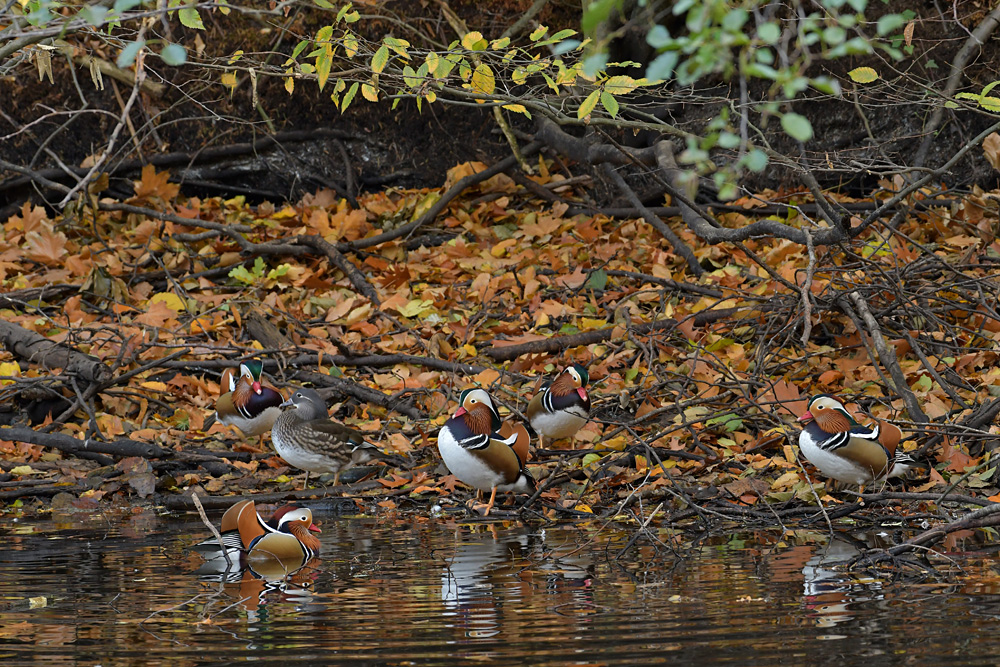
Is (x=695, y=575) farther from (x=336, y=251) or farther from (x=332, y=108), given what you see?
(x=332, y=108)

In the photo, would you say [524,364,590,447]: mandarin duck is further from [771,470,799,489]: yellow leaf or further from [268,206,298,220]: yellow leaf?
[268,206,298,220]: yellow leaf

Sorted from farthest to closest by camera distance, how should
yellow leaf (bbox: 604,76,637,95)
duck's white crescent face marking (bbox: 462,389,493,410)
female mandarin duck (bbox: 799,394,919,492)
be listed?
duck's white crescent face marking (bbox: 462,389,493,410), yellow leaf (bbox: 604,76,637,95), female mandarin duck (bbox: 799,394,919,492)

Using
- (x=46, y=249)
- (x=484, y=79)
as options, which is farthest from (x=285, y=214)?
(x=484, y=79)

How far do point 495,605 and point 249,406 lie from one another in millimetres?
3039

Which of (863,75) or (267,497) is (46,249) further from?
(863,75)

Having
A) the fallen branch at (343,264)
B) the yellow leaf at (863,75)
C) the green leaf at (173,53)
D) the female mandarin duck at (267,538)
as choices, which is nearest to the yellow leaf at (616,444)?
the female mandarin duck at (267,538)

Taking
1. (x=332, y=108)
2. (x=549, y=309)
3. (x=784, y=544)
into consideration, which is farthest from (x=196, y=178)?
(x=784, y=544)

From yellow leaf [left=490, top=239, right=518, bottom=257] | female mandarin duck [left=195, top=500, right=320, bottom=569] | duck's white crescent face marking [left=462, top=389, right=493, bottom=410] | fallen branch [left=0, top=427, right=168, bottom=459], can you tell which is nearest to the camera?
female mandarin duck [left=195, top=500, right=320, bottom=569]

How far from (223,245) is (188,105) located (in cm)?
217

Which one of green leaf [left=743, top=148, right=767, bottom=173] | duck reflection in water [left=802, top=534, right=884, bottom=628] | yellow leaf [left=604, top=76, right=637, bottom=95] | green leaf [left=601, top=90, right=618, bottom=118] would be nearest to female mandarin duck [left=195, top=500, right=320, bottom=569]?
duck reflection in water [left=802, top=534, right=884, bottom=628]

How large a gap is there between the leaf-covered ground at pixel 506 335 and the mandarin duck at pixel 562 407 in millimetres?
158

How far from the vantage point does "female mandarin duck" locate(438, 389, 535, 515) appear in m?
4.86

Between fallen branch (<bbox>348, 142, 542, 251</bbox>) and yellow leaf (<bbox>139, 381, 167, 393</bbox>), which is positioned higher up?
fallen branch (<bbox>348, 142, 542, 251</bbox>)

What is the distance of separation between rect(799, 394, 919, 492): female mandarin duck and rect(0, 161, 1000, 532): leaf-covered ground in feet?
0.52
